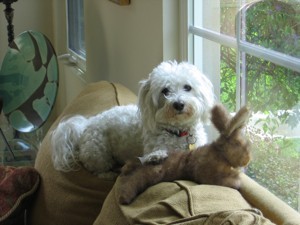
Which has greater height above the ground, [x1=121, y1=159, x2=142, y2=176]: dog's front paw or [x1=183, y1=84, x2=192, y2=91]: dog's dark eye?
[x1=183, y1=84, x2=192, y2=91]: dog's dark eye

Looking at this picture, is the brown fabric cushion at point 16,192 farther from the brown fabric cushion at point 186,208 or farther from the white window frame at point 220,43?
the white window frame at point 220,43

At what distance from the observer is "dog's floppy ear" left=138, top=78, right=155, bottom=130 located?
5.65 feet

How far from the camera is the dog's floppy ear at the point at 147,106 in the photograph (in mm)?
1721

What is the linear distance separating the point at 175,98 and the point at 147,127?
143 mm

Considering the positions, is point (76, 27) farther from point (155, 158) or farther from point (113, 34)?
point (155, 158)

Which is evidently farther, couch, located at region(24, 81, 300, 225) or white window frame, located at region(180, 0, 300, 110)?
white window frame, located at region(180, 0, 300, 110)

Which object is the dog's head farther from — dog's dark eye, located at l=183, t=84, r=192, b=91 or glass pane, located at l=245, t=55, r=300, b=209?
glass pane, located at l=245, t=55, r=300, b=209

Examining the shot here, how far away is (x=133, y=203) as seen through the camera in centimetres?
139

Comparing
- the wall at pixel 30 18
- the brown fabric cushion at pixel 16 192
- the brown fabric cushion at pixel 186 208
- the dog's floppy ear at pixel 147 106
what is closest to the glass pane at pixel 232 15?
the dog's floppy ear at pixel 147 106

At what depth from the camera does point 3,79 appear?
3.12 metres

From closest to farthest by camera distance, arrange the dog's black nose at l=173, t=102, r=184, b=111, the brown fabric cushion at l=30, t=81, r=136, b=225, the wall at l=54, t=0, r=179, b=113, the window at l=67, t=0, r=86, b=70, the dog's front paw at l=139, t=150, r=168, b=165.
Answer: the dog's front paw at l=139, t=150, r=168, b=165 → the dog's black nose at l=173, t=102, r=184, b=111 → the brown fabric cushion at l=30, t=81, r=136, b=225 → the wall at l=54, t=0, r=179, b=113 → the window at l=67, t=0, r=86, b=70

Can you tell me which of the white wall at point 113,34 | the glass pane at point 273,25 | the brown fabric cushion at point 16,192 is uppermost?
the glass pane at point 273,25

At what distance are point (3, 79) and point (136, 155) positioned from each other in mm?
1495

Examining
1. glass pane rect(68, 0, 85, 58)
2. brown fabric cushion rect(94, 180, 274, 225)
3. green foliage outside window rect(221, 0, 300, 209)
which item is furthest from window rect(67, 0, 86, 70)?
brown fabric cushion rect(94, 180, 274, 225)
